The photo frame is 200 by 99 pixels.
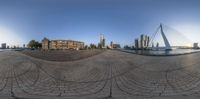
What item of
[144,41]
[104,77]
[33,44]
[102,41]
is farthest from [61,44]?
[144,41]

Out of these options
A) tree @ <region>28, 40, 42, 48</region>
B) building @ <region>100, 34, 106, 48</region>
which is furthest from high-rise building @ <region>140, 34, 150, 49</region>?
tree @ <region>28, 40, 42, 48</region>

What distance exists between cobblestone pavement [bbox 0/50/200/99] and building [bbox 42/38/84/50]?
0.18m

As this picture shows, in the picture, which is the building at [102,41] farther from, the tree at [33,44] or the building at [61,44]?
the tree at [33,44]

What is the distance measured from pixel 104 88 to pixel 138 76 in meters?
0.45

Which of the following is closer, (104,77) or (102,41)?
(104,77)

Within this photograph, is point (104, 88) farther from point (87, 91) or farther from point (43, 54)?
point (43, 54)

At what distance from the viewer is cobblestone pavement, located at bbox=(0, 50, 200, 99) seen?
5.36 feet

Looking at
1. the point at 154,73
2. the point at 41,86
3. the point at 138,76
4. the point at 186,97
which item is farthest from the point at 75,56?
the point at 186,97

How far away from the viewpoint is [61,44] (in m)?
Result: 1.96

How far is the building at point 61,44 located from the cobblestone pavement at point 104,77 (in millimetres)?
180

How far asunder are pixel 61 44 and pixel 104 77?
62cm

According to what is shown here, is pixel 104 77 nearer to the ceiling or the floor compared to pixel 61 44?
nearer to the floor

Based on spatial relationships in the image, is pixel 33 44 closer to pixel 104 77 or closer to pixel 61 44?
pixel 61 44

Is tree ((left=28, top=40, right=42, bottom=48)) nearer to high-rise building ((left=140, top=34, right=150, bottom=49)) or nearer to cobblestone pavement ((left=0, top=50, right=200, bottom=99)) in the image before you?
cobblestone pavement ((left=0, top=50, right=200, bottom=99))
